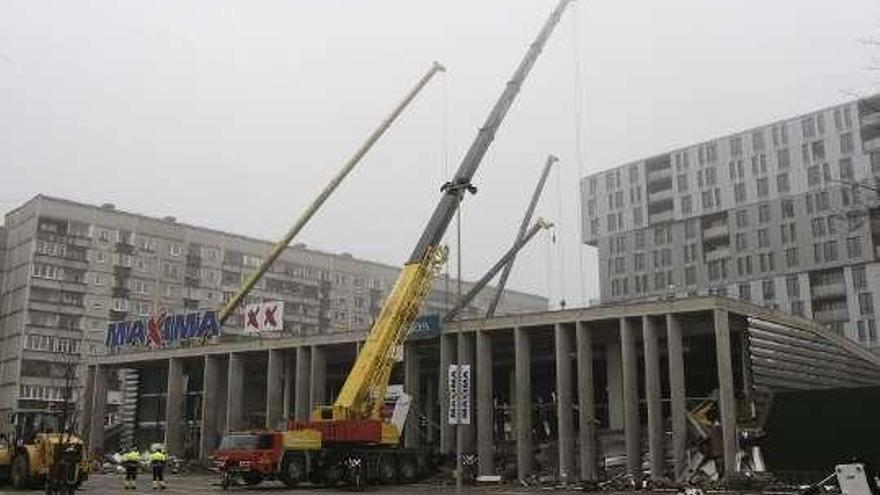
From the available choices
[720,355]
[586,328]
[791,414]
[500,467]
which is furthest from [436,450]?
[791,414]

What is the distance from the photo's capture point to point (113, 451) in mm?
72125

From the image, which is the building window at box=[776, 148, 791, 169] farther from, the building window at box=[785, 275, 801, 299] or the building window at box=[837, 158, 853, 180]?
the building window at box=[785, 275, 801, 299]

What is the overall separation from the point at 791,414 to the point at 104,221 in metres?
93.3

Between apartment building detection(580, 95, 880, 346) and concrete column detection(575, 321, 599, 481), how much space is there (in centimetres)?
5012

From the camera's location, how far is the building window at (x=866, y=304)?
86.4m

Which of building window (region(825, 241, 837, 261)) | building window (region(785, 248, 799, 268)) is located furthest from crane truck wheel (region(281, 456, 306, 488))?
building window (region(785, 248, 799, 268))

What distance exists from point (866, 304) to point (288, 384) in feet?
194

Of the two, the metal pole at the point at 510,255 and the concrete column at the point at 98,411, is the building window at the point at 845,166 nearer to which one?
the metal pole at the point at 510,255

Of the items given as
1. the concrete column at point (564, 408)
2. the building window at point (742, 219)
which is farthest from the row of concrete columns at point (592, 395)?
the building window at point (742, 219)

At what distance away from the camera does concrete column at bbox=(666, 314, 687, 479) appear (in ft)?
124

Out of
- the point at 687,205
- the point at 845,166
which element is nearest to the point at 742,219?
the point at 687,205

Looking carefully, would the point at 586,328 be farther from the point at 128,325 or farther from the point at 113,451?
the point at 113,451

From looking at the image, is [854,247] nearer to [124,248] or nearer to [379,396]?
[379,396]

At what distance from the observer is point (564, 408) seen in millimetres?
42344
